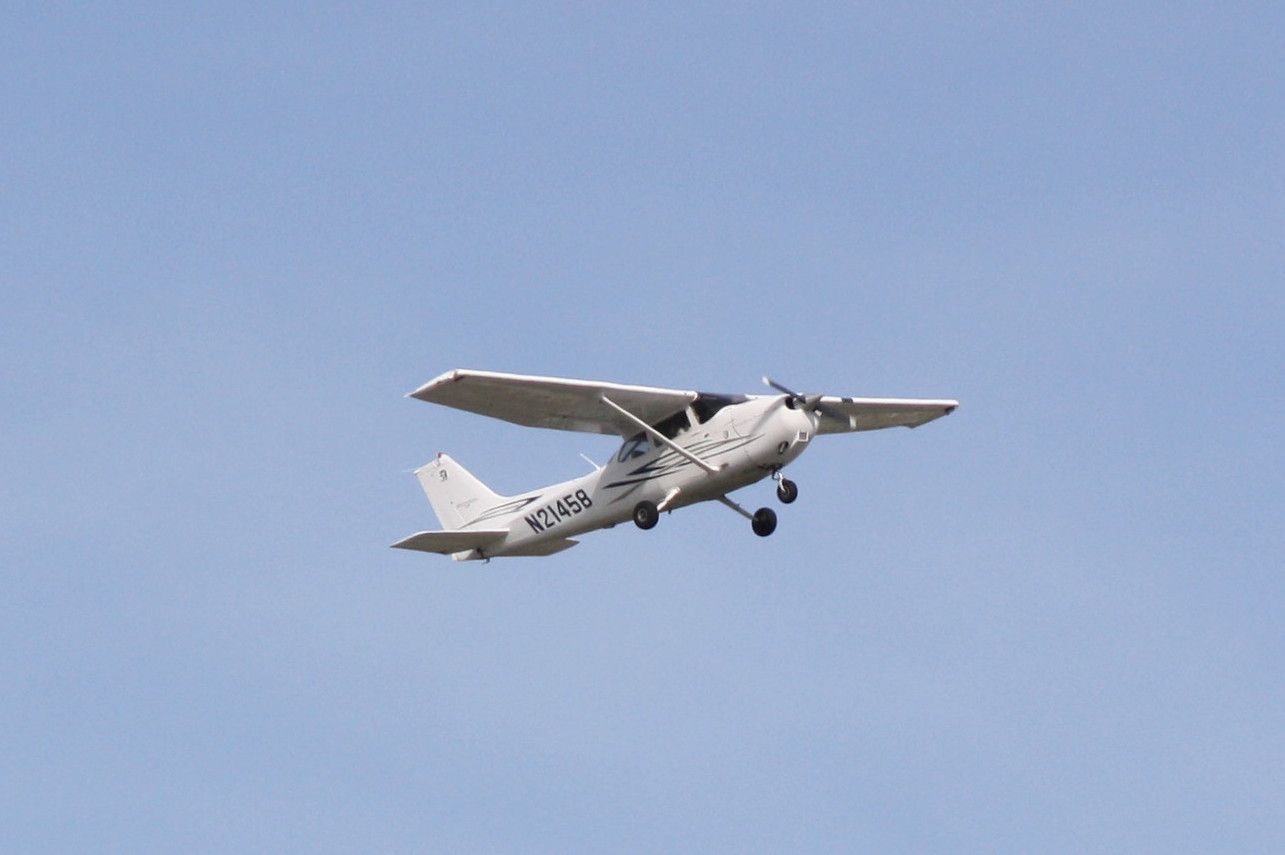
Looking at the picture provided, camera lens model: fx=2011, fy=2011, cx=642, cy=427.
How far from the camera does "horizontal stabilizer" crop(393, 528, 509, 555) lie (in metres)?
30.1

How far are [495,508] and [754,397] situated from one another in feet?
19.5

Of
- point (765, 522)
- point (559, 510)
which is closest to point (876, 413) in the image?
point (765, 522)

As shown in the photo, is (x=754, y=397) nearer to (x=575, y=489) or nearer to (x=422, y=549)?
(x=575, y=489)

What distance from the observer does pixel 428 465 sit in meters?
34.6

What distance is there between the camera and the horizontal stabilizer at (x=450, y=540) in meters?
30.1

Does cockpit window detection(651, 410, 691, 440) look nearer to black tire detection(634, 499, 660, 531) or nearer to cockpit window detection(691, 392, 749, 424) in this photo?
cockpit window detection(691, 392, 749, 424)

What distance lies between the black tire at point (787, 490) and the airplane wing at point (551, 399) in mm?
1796

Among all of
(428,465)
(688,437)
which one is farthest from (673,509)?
(428,465)

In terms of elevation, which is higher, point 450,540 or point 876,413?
point 876,413

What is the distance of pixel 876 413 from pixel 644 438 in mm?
3797

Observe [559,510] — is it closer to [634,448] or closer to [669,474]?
[634,448]

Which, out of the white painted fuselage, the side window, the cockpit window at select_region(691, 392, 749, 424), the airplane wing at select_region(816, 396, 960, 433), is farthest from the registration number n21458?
the airplane wing at select_region(816, 396, 960, 433)

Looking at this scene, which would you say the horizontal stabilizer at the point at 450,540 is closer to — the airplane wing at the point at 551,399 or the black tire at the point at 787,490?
the airplane wing at the point at 551,399

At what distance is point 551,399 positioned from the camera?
28281mm
